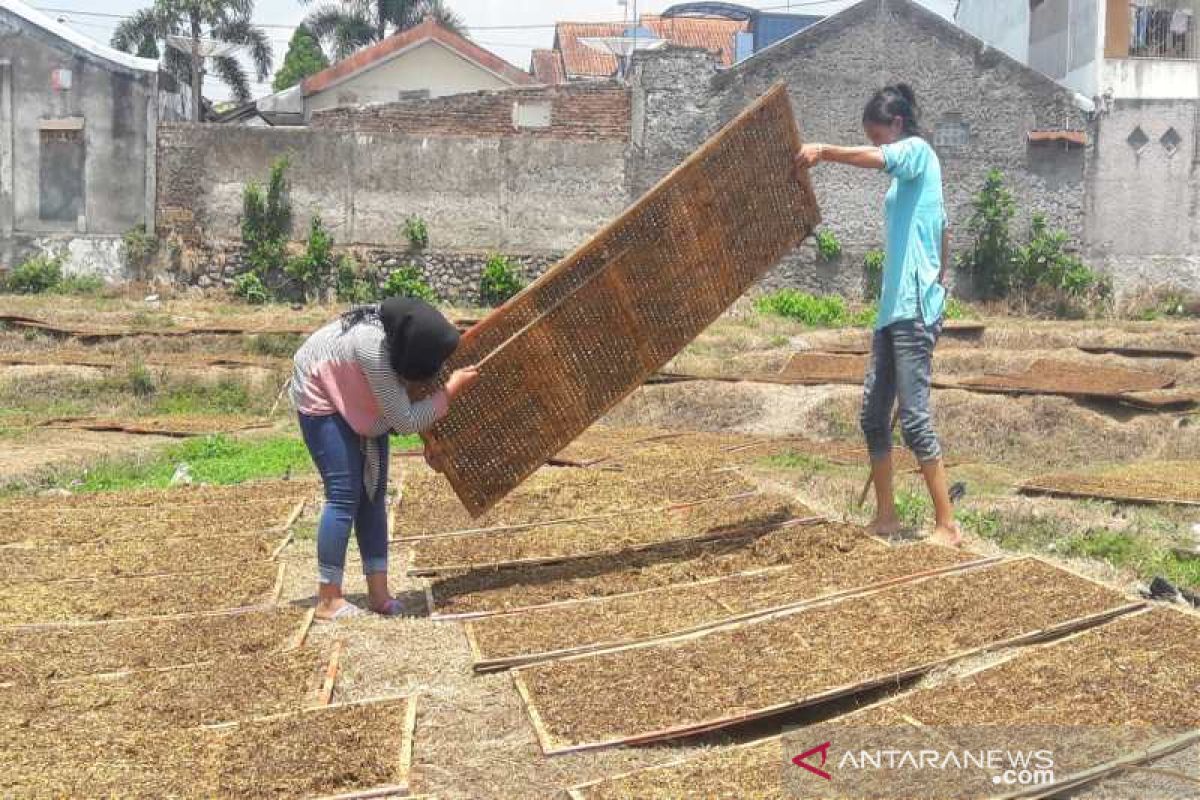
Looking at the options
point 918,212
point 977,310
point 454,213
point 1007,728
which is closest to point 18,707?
point 1007,728

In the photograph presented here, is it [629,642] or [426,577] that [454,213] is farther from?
[629,642]

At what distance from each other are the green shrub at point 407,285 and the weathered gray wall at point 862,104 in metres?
3.88

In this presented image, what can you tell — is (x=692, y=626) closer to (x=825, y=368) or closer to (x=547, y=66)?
(x=825, y=368)

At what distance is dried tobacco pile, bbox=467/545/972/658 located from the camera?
15.1 feet

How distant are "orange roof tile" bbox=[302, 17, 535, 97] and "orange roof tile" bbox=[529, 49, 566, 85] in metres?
5.41

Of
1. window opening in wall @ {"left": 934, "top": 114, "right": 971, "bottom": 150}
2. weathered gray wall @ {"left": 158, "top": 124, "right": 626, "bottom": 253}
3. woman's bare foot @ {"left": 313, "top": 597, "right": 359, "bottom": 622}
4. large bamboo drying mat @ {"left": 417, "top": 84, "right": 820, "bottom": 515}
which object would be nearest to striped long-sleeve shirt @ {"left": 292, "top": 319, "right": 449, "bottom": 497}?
large bamboo drying mat @ {"left": 417, "top": 84, "right": 820, "bottom": 515}

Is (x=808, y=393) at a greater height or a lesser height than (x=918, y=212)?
lesser

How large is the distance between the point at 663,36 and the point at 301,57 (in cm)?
1389

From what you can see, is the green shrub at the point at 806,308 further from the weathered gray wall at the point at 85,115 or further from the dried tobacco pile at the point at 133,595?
the dried tobacco pile at the point at 133,595

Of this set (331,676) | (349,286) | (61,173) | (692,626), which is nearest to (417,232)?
(349,286)

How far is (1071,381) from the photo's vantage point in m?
11.8

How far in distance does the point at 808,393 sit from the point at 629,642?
7568 mm

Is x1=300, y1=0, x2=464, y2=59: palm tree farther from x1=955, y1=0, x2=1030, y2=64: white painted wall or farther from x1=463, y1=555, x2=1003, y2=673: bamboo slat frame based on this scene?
x1=463, y1=555, x2=1003, y2=673: bamboo slat frame

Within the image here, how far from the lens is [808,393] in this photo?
11766mm
